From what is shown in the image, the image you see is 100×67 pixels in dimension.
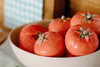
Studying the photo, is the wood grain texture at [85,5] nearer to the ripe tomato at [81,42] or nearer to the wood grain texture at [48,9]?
the wood grain texture at [48,9]

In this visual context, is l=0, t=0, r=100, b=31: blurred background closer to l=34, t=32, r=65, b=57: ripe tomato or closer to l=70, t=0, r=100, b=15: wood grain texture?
l=70, t=0, r=100, b=15: wood grain texture

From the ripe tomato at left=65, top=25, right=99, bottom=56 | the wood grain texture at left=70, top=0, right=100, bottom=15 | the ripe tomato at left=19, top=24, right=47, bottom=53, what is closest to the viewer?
the ripe tomato at left=65, top=25, right=99, bottom=56

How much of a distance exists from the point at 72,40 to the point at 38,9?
407 millimetres

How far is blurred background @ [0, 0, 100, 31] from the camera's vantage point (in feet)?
2.62

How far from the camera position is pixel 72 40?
0.46m

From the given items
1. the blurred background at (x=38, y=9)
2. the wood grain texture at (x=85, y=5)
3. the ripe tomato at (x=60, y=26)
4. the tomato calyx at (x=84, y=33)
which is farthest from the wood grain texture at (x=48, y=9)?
the tomato calyx at (x=84, y=33)

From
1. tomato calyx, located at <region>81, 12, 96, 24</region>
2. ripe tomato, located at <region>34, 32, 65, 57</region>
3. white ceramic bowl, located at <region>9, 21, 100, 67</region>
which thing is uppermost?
tomato calyx, located at <region>81, 12, 96, 24</region>

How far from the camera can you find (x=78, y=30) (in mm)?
474

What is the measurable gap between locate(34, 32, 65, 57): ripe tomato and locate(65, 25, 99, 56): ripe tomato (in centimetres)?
2

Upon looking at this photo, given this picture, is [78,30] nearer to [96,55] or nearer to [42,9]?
[96,55]

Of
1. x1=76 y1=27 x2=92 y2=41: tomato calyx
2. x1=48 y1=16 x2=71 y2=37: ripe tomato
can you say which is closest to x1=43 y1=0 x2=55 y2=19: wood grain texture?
x1=48 y1=16 x2=71 y2=37: ripe tomato

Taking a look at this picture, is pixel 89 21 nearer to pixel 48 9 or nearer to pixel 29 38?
pixel 29 38

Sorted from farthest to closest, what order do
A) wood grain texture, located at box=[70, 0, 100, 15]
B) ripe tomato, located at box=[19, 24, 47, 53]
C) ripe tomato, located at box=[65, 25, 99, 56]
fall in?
wood grain texture, located at box=[70, 0, 100, 15] < ripe tomato, located at box=[19, 24, 47, 53] < ripe tomato, located at box=[65, 25, 99, 56]

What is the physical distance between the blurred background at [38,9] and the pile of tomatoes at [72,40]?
26 cm
